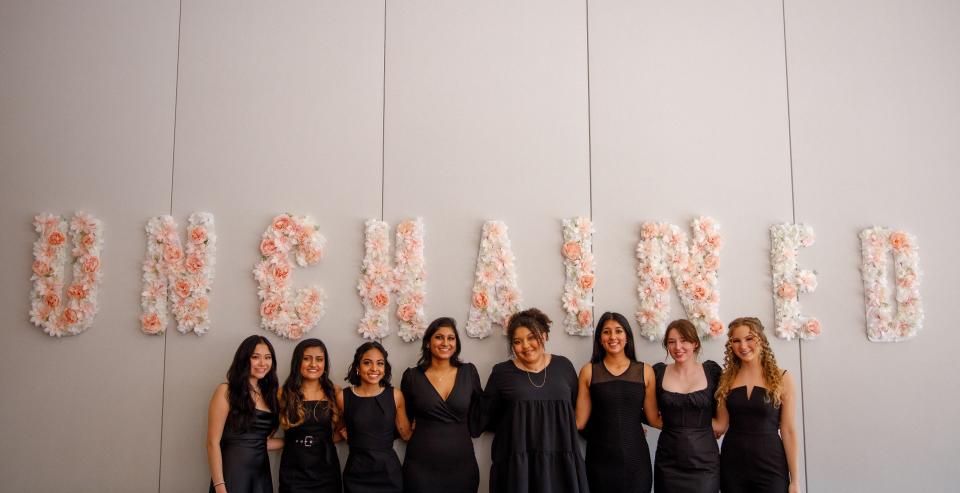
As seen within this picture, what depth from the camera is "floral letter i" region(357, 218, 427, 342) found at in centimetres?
439

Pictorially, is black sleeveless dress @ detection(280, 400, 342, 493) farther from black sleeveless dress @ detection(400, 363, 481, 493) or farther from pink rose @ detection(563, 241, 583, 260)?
pink rose @ detection(563, 241, 583, 260)

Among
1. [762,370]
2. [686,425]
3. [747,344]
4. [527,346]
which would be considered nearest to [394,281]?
[527,346]

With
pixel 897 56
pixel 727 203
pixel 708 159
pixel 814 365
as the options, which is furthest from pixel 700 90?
pixel 814 365

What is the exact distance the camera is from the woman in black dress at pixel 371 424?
3.86 meters

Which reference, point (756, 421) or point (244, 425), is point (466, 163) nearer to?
point (244, 425)

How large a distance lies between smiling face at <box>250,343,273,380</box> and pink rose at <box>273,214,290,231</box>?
86cm

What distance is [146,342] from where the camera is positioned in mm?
4465

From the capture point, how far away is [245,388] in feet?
12.8

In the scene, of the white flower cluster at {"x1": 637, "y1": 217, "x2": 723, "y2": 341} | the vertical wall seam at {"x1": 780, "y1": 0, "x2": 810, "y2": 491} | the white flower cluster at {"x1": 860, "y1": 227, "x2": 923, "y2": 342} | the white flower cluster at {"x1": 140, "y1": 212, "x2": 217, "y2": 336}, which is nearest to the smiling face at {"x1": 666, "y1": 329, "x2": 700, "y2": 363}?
the white flower cluster at {"x1": 637, "y1": 217, "x2": 723, "y2": 341}

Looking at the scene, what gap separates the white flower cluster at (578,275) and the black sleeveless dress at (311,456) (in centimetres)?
167

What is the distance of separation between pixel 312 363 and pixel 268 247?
0.92 m

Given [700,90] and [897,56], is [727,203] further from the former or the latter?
[897,56]

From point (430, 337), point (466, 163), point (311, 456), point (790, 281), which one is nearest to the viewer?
point (311, 456)

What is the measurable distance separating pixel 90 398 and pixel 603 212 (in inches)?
145
